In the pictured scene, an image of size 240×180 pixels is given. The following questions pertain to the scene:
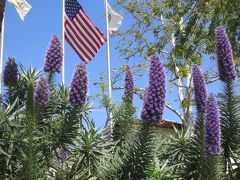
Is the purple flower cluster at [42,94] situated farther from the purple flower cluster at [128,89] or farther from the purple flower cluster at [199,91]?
the purple flower cluster at [199,91]

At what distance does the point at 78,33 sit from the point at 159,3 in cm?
1154

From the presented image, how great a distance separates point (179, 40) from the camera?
20.3 m

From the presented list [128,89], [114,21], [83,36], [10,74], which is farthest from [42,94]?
[114,21]

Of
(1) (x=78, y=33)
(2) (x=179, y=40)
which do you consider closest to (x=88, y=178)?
(1) (x=78, y=33)

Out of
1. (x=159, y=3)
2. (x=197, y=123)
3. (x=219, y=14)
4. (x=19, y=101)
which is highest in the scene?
(x=159, y=3)

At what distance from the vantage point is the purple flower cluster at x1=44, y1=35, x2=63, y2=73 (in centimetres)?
784

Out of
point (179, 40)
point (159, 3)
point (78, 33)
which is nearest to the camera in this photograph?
point (78, 33)

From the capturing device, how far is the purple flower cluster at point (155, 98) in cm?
552

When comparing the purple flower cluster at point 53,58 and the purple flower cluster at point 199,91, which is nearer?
the purple flower cluster at point 199,91

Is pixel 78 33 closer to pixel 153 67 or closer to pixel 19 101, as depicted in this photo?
pixel 19 101

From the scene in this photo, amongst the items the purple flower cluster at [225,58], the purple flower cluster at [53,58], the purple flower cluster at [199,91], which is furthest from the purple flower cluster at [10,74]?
the purple flower cluster at [225,58]

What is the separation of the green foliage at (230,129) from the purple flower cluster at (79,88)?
1.99 meters

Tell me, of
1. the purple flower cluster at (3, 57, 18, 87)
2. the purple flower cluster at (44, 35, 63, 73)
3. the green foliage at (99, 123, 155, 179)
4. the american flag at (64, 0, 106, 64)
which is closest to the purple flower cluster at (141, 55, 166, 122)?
the green foliage at (99, 123, 155, 179)

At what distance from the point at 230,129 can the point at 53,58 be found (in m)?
3.18
